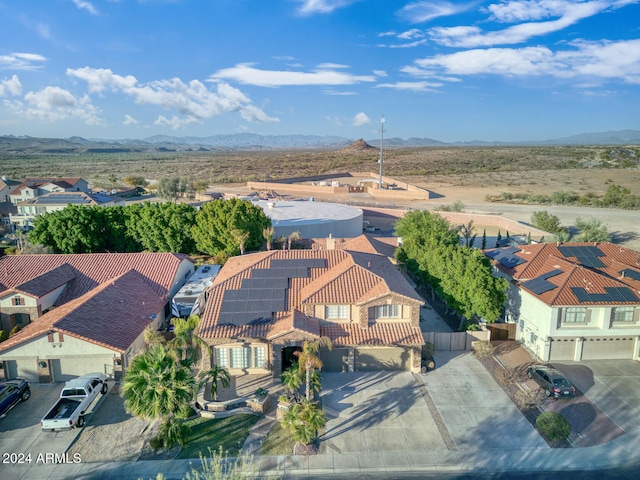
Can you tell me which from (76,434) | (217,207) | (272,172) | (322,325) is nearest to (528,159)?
(272,172)

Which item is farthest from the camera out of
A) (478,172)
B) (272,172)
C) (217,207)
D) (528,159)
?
(528,159)

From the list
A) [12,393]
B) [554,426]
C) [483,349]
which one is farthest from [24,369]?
[554,426]

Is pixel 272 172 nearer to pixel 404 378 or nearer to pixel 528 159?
pixel 528 159

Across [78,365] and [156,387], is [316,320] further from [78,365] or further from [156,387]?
[78,365]

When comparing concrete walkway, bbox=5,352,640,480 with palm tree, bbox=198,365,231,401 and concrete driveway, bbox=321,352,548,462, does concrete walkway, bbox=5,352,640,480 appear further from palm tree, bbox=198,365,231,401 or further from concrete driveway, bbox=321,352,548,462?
palm tree, bbox=198,365,231,401

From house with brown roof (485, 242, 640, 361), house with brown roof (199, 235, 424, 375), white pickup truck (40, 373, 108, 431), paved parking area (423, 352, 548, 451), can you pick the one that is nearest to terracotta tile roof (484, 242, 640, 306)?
house with brown roof (485, 242, 640, 361)

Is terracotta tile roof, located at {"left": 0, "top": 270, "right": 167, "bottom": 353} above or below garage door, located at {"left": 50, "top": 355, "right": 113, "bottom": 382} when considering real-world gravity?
above
